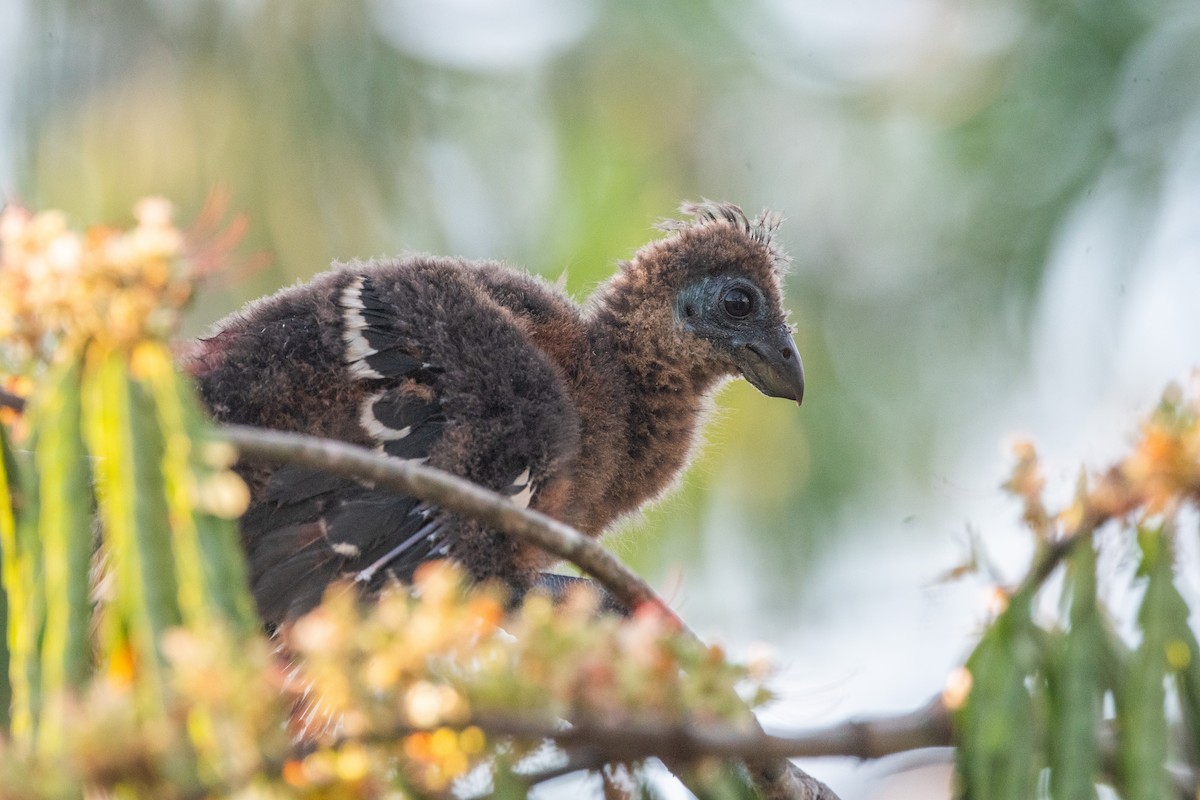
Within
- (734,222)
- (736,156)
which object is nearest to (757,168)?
(736,156)

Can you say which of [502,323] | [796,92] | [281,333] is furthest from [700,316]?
[796,92]

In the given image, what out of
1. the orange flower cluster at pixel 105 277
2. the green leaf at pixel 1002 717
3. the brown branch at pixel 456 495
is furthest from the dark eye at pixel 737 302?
the orange flower cluster at pixel 105 277

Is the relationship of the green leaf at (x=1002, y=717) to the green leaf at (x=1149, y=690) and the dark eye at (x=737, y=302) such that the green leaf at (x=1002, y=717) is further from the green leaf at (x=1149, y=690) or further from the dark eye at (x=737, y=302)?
the dark eye at (x=737, y=302)

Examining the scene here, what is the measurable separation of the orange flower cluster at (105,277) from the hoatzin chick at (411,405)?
167 centimetres

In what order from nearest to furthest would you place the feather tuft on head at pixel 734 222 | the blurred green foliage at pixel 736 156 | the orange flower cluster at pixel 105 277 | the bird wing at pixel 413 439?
the orange flower cluster at pixel 105 277
the bird wing at pixel 413 439
the feather tuft on head at pixel 734 222
the blurred green foliage at pixel 736 156

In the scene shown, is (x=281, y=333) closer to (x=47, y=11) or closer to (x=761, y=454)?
(x=47, y=11)

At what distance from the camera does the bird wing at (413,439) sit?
11.4 feet

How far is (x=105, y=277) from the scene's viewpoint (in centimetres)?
182

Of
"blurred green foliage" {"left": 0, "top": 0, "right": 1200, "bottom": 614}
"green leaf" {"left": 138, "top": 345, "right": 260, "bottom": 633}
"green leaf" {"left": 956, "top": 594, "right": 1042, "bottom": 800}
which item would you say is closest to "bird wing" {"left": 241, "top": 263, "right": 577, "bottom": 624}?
"green leaf" {"left": 956, "top": 594, "right": 1042, "bottom": 800}

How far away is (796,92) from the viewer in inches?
451

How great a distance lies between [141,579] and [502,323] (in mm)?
2256

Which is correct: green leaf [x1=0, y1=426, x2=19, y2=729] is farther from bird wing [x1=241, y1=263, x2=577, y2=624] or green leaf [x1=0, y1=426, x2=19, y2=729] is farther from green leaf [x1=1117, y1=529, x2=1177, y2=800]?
green leaf [x1=1117, y1=529, x2=1177, y2=800]

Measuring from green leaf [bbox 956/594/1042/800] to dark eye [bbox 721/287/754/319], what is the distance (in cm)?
260

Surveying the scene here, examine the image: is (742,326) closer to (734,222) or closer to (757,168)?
(734,222)
